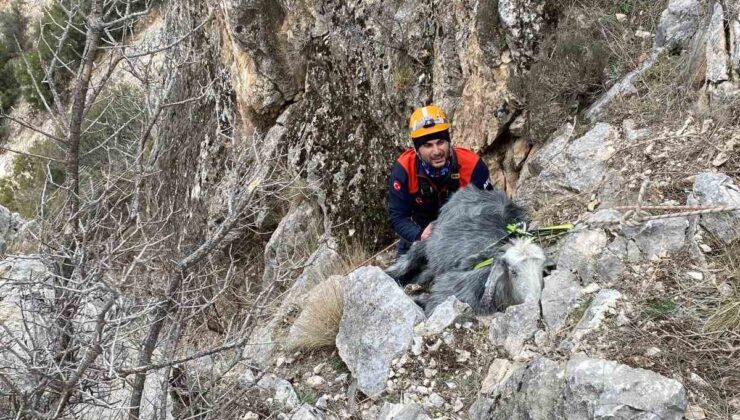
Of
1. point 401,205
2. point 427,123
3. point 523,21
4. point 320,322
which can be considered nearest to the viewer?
point 320,322

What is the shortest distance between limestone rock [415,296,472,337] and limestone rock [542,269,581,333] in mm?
454

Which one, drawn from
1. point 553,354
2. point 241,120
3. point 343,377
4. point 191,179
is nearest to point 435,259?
point 343,377

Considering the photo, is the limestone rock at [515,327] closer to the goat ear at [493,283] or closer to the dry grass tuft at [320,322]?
the goat ear at [493,283]

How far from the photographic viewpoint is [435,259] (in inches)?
149

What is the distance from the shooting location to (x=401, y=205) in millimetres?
4469

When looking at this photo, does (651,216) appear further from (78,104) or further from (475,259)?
(78,104)

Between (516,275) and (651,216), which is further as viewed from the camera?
(516,275)

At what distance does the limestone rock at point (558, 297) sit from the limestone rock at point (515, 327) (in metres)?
0.06

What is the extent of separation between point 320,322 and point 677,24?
11.5 feet

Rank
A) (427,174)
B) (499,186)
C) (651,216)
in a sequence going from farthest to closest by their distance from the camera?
1. (499,186)
2. (427,174)
3. (651,216)

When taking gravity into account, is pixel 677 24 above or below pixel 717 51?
above

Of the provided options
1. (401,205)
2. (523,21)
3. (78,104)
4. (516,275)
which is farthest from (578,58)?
(78,104)

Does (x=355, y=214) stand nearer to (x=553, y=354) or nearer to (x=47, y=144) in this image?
(x=553, y=354)

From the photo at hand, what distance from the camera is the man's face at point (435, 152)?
419cm
